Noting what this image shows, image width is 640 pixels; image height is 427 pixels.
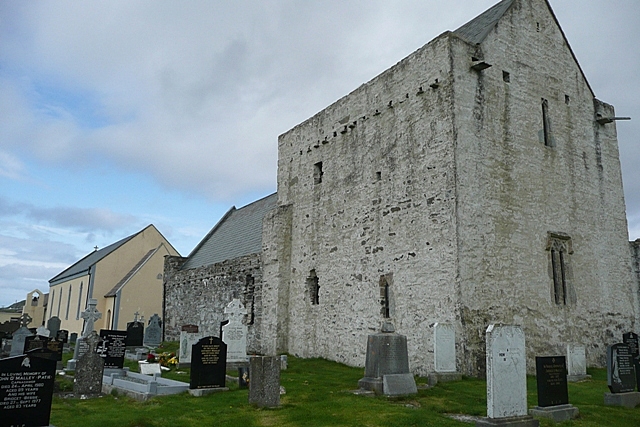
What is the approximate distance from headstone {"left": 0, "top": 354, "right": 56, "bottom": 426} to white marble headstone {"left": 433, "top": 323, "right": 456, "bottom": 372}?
326 inches

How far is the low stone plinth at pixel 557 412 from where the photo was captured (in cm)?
852

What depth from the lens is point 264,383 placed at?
31.8 feet

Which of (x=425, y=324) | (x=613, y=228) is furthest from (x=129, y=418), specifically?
(x=613, y=228)

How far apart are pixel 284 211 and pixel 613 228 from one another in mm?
11950

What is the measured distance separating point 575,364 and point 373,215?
7.09m

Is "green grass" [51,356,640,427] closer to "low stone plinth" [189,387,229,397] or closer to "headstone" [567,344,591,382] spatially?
"low stone plinth" [189,387,229,397]

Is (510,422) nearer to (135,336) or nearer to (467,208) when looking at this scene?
(467,208)

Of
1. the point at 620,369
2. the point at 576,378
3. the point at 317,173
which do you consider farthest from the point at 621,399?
the point at 317,173

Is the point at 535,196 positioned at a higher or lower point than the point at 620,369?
higher

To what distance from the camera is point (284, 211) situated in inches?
851

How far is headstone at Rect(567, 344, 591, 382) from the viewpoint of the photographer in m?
13.0

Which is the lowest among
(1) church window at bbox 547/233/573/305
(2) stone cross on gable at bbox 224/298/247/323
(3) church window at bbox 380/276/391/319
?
(2) stone cross on gable at bbox 224/298/247/323

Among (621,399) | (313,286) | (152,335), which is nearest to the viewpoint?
(621,399)

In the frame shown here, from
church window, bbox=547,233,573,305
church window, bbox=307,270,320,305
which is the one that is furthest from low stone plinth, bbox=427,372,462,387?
church window, bbox=307,270,320,305
